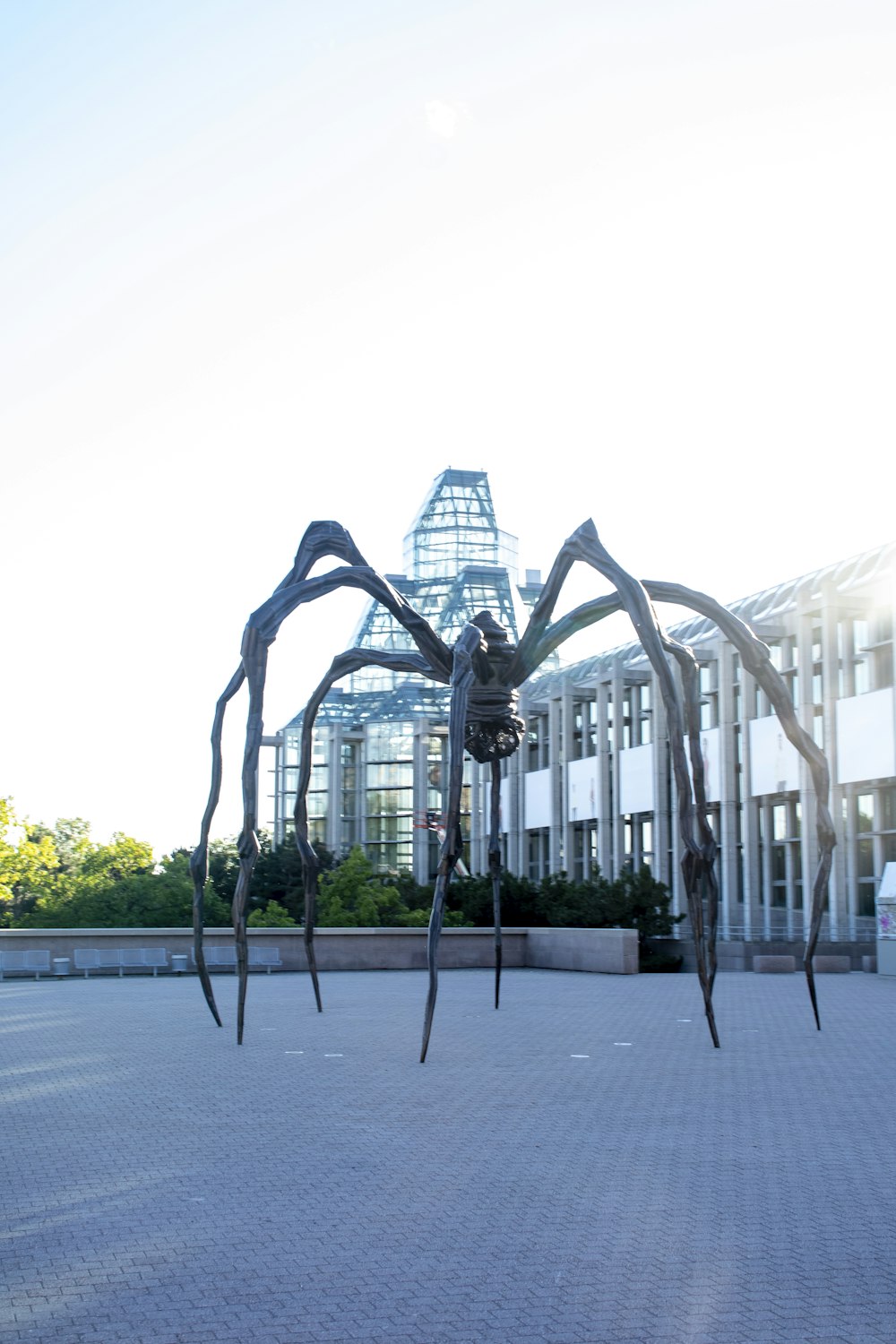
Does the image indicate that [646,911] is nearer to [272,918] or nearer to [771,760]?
[272,918]

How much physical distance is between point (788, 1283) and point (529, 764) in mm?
48029

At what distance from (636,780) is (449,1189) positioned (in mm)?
36090

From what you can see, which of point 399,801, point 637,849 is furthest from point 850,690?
point 399,801

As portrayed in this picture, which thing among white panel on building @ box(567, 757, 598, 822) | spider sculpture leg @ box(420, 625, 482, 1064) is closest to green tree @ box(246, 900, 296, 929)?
white panel on building @ box(567, 757, 598, 822)

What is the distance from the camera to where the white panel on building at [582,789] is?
146 ft

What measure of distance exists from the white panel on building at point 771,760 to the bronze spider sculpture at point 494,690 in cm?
2396

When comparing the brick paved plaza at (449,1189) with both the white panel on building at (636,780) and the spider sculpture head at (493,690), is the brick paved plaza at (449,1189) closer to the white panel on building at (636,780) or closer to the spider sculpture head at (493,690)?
the spider sculpture head at (493,690)

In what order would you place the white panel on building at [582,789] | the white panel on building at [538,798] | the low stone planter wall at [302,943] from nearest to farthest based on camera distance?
1. the low stone planter wall at [302,943]
2. the white panel on building at [582,789]
3. the white panel on building at [538,798]

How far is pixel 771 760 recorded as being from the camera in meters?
34.3

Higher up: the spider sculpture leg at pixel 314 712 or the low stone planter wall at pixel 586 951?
the spider sculpture leg at pixel 314 712

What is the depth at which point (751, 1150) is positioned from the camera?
21.0ft

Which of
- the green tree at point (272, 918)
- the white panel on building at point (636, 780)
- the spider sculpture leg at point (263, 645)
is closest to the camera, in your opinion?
the spider sculpture leg at point (263, 645)

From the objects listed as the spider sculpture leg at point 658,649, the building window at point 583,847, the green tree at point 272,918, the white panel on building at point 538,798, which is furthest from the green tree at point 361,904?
the white panel on building at point 538,798

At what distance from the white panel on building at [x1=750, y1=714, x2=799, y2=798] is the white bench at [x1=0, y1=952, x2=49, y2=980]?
64.4 ft
